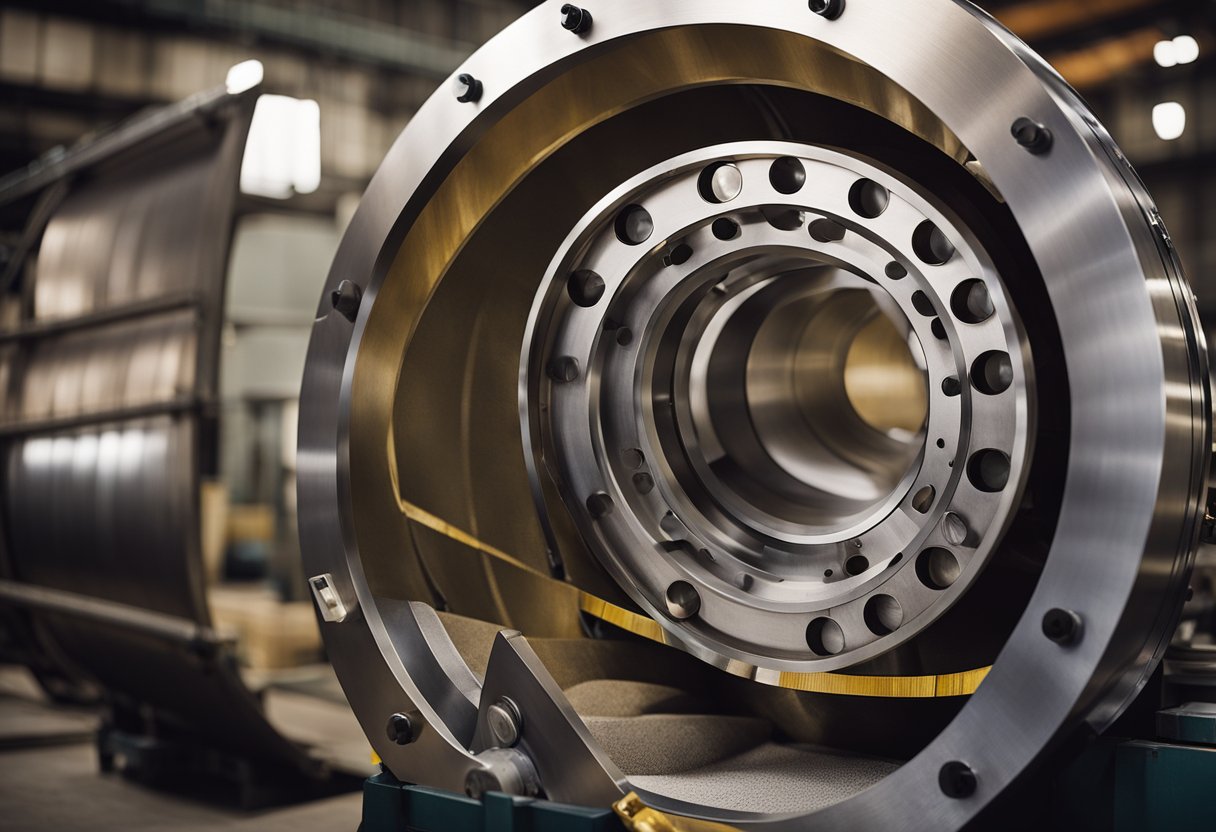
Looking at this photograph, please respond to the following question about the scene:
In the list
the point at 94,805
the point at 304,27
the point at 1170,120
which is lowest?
the point at 94,805

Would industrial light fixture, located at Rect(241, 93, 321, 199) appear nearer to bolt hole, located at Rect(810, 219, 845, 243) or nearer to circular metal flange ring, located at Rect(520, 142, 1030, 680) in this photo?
circular metal flange ring, located at Rect(520, 142, 1030, 680)

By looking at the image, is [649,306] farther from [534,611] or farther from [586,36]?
[534,611]

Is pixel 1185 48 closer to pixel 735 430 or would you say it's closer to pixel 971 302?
pixel 735 430

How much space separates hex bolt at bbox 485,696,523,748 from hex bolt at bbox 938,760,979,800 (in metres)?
0.49

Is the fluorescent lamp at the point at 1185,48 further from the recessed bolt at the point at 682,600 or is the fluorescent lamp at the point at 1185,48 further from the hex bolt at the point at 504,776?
the hex bolt at the point at 504,776

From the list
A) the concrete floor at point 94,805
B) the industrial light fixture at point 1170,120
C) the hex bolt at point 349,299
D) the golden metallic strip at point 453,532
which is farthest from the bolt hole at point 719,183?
the industrial light fixture at point 1170,120

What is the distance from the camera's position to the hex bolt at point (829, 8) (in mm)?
1184

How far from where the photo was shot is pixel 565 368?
5.30ft

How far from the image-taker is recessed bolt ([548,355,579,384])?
1610mm

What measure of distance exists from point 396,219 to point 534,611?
59 centimetres

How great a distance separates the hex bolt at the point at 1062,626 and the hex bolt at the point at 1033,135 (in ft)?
1.37

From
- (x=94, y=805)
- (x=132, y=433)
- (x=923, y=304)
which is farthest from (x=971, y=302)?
(x=94, y=805)

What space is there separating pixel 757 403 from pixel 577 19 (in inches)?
30.9

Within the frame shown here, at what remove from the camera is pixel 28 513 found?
10.9 feet
